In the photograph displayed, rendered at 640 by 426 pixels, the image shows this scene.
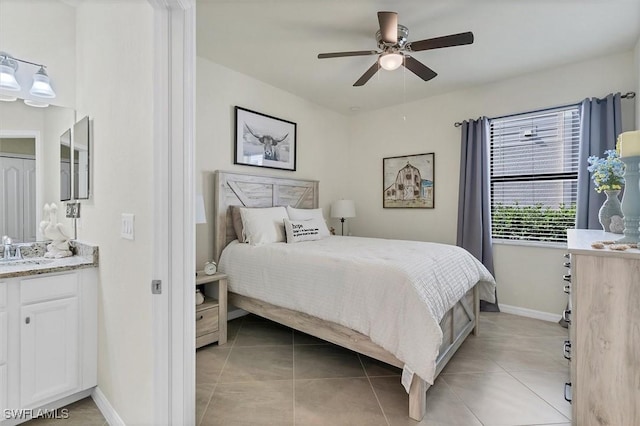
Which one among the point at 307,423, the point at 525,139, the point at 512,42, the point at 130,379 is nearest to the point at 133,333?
the point at 130,379

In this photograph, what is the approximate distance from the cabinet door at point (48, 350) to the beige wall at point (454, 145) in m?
3.70

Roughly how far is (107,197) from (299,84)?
2.64m

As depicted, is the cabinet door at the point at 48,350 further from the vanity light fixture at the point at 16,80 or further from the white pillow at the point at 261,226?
the white pillow at the point at 261,226

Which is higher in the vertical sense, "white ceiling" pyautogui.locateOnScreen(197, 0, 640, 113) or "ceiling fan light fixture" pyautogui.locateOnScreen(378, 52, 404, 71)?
"white ceiling" pyautogui.locateOnScreen(197, 0, 640, 113)

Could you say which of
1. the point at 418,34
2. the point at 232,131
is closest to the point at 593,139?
the point at 418,34

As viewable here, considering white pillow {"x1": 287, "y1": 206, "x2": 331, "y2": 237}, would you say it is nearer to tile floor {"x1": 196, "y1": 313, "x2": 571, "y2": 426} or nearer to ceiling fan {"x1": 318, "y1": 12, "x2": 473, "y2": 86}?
tile floor {"x1": 196, "y1": 313, "x2": 571, "y2": 426}

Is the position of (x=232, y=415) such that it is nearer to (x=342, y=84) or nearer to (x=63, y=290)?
(x=63, y=290)

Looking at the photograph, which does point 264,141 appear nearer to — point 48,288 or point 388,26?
point 388,26

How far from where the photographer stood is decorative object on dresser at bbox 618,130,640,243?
1.51 metres

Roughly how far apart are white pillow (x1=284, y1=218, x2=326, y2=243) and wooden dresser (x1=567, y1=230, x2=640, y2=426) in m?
2.26

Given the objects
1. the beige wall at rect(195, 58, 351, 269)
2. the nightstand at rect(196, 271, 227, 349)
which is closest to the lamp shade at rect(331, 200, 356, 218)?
the beige wall at rect(195, 58, 351, 269)

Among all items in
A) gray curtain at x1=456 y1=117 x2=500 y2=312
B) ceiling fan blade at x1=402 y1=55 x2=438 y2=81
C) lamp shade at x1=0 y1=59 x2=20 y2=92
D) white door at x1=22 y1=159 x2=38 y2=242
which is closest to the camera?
lamp shade at x1=0 y1=59 x2=20 y2=92

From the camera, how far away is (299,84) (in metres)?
3.71

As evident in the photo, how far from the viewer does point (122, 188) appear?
5.16ft
